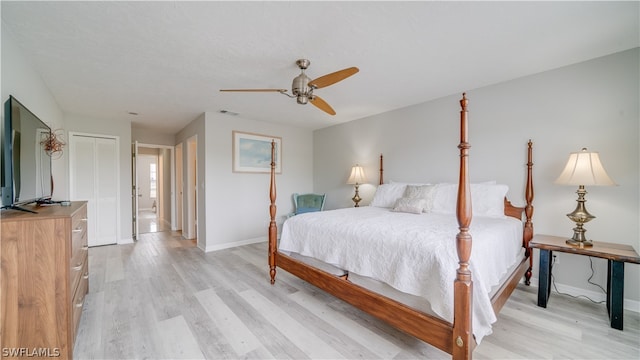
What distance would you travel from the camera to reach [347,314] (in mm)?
2246

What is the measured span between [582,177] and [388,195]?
201 cm

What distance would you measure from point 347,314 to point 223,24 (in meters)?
2.62

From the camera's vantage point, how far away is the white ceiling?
1.72 meters

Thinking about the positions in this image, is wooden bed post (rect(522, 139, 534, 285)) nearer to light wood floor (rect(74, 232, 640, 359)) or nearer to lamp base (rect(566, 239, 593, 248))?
light wood floor (rect(74, 232, 640, 359))

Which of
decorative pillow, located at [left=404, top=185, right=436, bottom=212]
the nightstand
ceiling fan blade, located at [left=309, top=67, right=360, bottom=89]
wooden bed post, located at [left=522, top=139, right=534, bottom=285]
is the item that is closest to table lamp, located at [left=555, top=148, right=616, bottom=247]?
the nightstand

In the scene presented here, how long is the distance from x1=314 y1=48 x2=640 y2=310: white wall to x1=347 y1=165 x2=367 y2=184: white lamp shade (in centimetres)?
87

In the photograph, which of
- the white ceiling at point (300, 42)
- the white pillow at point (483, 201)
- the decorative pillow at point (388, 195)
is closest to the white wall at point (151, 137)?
the white ceiling at point (300, 42)

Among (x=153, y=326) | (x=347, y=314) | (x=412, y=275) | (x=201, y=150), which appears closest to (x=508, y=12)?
(x=412, y=275)

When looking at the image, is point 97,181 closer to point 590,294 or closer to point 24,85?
point 24,85

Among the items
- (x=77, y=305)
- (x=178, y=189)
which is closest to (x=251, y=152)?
(x=178, y=189)

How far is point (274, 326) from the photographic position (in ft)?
6.77

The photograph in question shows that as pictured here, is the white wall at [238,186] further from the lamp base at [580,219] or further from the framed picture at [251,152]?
the lamp base at [580,219]

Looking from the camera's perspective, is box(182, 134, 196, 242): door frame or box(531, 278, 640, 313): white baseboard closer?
box(531, 278, 640, 313): white baseboard

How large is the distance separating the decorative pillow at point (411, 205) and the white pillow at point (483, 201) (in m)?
0.24
